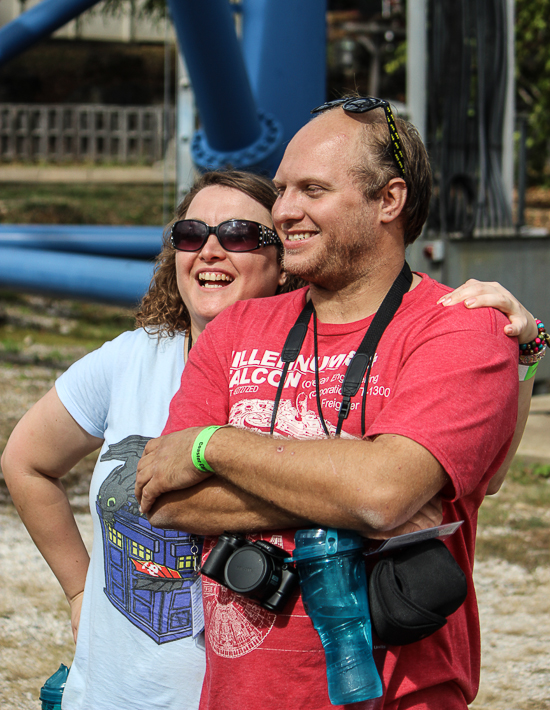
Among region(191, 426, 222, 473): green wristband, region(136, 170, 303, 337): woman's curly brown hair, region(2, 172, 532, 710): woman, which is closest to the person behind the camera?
region(191, 426, 222, 473): green wristband

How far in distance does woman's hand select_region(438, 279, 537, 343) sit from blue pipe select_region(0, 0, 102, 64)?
5.98m

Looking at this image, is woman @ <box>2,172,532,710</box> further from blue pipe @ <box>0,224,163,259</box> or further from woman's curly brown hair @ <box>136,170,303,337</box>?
blue pipe @ <box>0,224,163,259</box>

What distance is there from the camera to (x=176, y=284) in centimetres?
228

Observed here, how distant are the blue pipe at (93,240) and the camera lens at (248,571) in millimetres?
7472

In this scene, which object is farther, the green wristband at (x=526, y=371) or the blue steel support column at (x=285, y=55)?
the blue steel support column at (x=285, y=55)

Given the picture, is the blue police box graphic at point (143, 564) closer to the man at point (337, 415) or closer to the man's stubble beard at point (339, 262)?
the man at point (337, 415)

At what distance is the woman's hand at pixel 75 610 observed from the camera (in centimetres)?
210

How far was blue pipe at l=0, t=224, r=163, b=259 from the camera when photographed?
874 centimetres

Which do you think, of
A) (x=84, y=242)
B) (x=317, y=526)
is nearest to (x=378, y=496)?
(x=317, y=526)

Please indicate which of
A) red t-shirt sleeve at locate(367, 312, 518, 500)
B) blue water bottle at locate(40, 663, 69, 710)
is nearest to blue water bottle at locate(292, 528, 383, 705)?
red t-shirt sleeve at locate(367, 312, 518, 500)

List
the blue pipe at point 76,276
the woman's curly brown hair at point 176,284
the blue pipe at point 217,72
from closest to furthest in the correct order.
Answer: the woman's curly brown hair at point 176,284 < the blue pipe at point 217,72 < the blue pipe at point 76,276

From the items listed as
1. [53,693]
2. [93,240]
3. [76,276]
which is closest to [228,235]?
[53,693]

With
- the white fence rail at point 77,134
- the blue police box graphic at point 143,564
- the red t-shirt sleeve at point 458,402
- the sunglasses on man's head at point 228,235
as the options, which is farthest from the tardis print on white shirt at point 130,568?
the white fence rail at point 77,134

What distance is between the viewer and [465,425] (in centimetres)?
147
